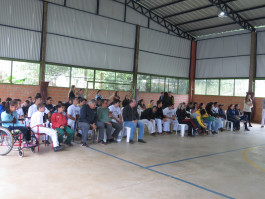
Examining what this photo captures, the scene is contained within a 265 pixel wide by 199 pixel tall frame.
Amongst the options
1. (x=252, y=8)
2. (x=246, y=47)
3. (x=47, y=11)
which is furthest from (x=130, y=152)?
(x=246, y=47)

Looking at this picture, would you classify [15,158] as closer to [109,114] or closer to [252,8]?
[109,114]

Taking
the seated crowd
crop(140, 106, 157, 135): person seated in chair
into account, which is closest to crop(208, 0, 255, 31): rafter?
the seated crowd

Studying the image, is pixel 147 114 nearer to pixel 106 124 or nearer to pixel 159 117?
pixel 159 117

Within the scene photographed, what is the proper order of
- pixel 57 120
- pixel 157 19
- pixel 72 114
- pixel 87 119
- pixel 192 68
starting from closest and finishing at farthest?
1. pixel 57 120
2. pixel 87 119
3. pixel 72 114
4. pixel 157 19
5. pixel 192 68

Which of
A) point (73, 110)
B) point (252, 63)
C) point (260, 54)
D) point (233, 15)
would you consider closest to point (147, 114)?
point (73, 110)

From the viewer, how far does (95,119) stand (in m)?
6.71

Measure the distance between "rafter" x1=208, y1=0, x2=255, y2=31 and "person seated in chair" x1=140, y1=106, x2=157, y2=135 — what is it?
28.9 feet

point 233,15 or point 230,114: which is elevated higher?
point 233,15

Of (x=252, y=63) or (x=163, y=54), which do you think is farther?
(x=163, y=54)

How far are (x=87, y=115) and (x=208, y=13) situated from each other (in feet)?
42.1

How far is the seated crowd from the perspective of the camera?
554 cm

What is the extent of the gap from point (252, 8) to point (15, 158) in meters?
14.8

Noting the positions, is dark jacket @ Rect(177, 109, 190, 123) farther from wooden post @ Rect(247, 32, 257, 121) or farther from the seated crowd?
wooden post @ Rect(247, 32, 257, 121)

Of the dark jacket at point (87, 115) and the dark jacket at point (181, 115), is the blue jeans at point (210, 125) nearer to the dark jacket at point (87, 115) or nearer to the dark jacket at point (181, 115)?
the dark jacket at point (181, 115)
